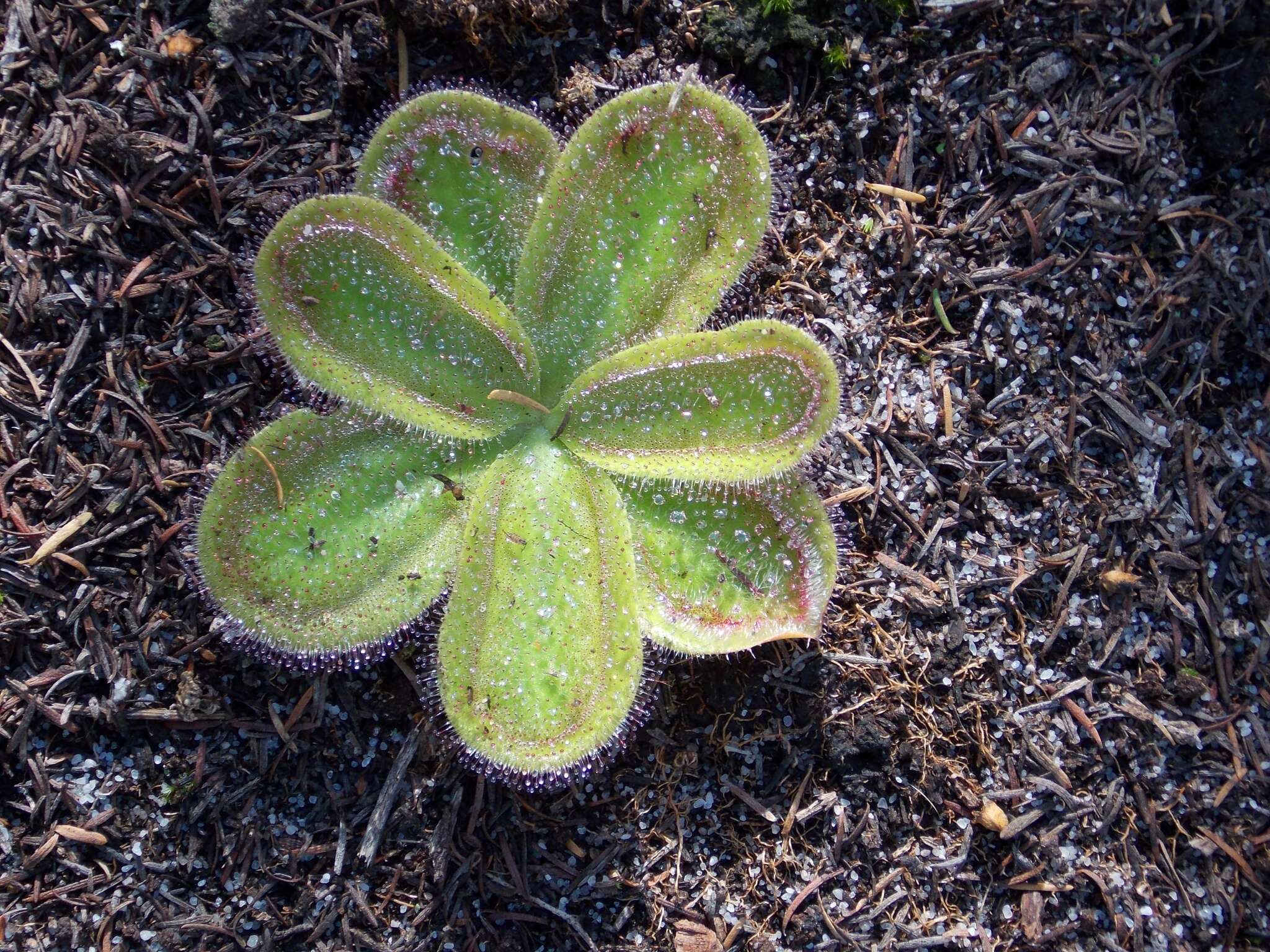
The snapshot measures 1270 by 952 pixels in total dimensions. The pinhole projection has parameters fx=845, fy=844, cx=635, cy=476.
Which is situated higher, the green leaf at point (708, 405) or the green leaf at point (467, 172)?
the green leaf at point (467, 172)

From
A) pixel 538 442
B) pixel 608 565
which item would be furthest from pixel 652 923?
pixel 538 442

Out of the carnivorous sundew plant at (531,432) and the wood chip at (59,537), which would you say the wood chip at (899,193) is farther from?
the wood chip at (59,537)

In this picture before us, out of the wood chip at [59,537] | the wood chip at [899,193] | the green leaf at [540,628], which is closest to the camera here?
the green leaf at [540,628]

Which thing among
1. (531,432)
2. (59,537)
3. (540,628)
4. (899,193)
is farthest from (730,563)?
(59,537)

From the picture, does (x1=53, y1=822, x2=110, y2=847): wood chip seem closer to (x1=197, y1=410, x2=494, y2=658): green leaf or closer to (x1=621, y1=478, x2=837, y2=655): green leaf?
(x1=197, y1=410, x2=494, y2=658): green leaf

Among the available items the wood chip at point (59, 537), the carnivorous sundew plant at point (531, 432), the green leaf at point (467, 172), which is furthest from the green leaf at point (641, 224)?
the wood chip at point (59, 537)

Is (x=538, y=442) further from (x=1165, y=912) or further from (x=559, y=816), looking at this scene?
(x=1165, y=912)

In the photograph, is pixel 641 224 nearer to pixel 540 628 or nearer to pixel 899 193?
pixel 899 193
